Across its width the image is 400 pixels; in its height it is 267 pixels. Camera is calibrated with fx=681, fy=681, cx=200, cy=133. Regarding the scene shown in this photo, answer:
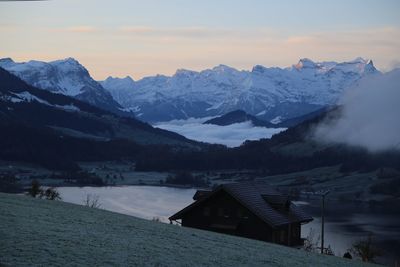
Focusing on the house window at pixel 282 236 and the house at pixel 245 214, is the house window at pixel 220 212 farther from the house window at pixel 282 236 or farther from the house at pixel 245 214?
the house window at pixel 282 236

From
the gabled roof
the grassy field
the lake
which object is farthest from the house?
the lake

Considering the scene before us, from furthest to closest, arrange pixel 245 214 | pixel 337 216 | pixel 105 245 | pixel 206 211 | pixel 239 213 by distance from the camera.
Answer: pixel 337 216 → pixel 206 211 → pixel 239 213 → pixel 245 214 → pixel 105 245

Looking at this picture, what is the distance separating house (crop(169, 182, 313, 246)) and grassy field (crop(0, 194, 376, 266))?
2084cm

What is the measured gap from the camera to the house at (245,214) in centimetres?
→ 5700

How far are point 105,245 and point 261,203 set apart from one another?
35.4 m

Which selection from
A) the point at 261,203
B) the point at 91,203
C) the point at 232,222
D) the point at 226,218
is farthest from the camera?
the point at 91,203

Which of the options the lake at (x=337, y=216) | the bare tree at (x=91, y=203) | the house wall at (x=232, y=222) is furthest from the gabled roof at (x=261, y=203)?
the lake at (x=337, y=216)

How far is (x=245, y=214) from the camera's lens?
2295 inches

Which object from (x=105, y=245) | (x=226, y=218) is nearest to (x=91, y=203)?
(x=226, y=218)

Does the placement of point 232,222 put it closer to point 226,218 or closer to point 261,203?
point 226,218

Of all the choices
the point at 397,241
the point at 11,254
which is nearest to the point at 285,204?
the point at 11,254

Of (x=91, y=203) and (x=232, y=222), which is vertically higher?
(x=91, y=203)

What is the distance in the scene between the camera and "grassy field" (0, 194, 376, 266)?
2173 centimetres

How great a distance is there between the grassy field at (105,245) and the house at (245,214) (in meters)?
20.8
